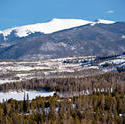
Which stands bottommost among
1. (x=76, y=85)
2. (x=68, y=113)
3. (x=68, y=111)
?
(x=68, y=113)

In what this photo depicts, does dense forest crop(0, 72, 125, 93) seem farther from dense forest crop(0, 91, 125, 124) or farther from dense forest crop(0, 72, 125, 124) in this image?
dense forest crop(0, 91, 125, 124)

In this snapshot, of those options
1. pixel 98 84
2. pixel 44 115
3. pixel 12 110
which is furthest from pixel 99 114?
pixel 98 84

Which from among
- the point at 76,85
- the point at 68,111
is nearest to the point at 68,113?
the point at 68,111

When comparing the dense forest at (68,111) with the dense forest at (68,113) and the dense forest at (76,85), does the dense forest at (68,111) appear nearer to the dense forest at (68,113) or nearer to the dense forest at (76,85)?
the dense forest at (68,113)

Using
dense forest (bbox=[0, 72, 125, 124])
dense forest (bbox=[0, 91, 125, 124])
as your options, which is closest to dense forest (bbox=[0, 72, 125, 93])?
dense forest (bbox=[0, 72, 125, 124])

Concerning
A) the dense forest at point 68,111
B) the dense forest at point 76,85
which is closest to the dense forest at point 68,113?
the dense forest at point 68,111


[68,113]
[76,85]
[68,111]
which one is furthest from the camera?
[76,85]

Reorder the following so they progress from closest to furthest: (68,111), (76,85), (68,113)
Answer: (68,113)
(68,111)
(76,85)

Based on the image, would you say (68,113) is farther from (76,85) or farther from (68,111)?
(76,85)

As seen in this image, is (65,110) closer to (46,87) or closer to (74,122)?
(74,122)

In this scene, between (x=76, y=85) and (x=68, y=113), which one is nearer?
(x=68, y=113)

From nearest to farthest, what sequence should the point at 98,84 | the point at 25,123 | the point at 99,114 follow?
the point at 25,123
the point at 99,114
the point at 98,84
